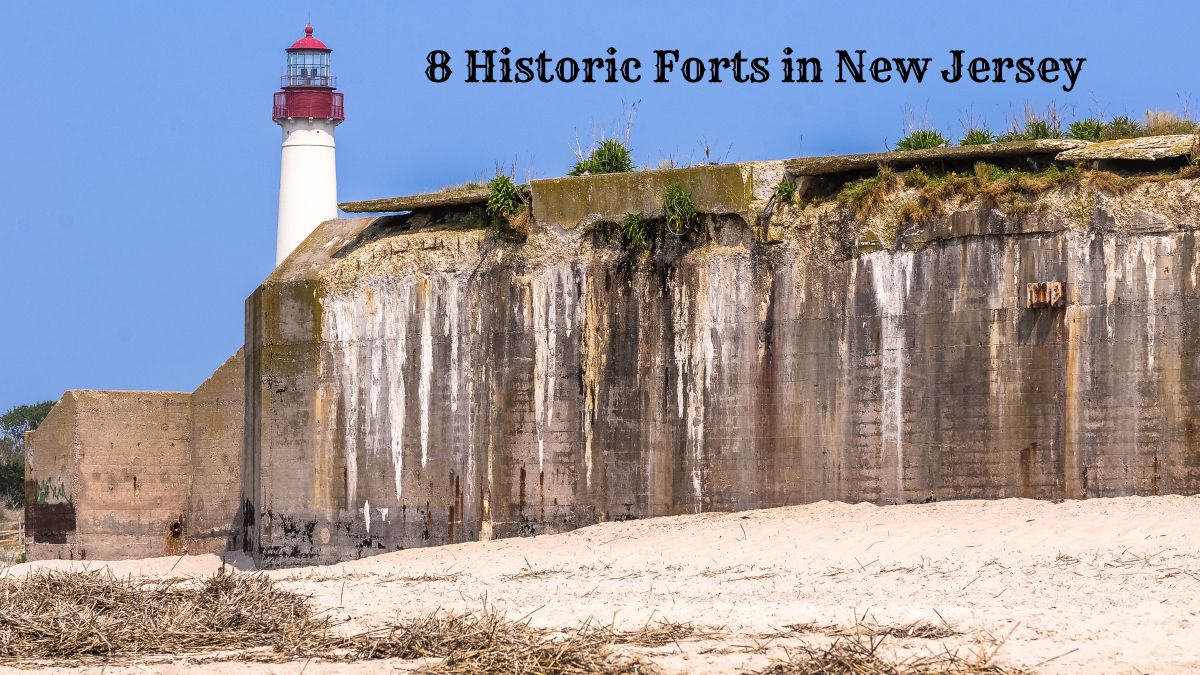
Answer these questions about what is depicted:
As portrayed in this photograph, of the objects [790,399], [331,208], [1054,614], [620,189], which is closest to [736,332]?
[790,399]

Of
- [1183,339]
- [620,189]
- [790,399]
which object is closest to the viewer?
[1183,339]

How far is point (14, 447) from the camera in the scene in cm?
5272

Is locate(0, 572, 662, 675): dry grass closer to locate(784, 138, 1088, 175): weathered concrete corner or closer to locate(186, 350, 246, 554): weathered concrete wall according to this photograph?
locate(784, 138, 1088, 175): weathered concrete corner

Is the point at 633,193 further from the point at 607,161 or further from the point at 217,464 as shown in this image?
the point at 217,464

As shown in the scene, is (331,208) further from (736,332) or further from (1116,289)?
(1116,289)

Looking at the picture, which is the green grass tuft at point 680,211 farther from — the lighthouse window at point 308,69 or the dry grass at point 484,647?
the lighthouse window at point 308,69

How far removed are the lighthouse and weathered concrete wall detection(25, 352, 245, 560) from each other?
917 cm

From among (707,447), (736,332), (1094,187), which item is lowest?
(707,447)

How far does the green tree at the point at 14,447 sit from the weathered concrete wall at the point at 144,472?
2341cm

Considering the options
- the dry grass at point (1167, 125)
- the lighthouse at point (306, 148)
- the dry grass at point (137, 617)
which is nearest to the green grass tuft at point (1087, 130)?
the dry grass at point (1167, 125)

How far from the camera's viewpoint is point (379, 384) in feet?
56.6

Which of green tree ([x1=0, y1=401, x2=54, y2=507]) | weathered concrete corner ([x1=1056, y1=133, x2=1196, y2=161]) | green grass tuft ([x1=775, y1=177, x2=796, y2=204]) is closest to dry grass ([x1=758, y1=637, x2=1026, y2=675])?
weathered concrete corner ([x1=1056, y1=133, x2=1196, y2=161])

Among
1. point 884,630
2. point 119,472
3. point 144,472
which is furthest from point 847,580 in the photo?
point 119,472

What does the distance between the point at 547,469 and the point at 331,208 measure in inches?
589
